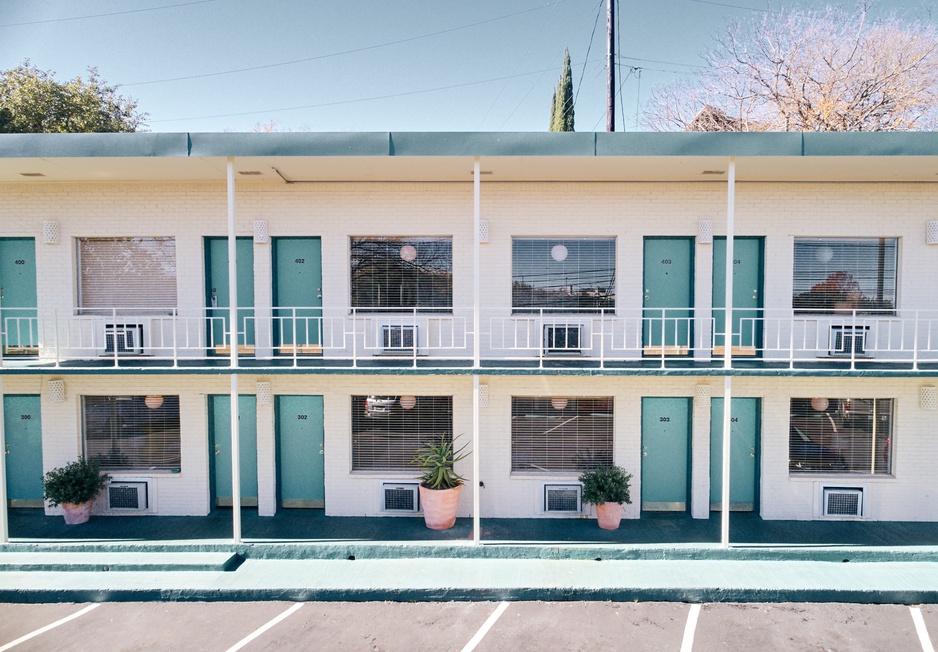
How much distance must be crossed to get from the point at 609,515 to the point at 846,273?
5944mm

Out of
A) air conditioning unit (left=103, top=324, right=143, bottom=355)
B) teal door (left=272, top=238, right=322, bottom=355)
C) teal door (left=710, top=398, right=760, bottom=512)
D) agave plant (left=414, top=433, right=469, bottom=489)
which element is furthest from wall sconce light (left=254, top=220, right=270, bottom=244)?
teal door (left=710, top=398, right=760, bottom=512)

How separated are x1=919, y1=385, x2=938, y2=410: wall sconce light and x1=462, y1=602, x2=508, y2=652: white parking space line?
7.88 meters

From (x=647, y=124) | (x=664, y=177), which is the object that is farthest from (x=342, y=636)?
(x=647, y=124)

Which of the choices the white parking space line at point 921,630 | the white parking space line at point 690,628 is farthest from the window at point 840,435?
the white parking space line at point 690,628

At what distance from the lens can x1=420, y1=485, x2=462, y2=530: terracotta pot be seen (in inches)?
333

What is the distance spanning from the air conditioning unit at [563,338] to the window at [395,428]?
2009 mm

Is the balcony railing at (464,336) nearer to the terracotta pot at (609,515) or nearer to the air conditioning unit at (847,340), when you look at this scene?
the air conditioning unit at (847,340)

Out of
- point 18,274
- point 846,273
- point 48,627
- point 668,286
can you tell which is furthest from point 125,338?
point 846,273

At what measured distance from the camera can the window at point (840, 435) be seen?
9102mm

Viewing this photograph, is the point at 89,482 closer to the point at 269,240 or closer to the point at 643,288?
the point at 269,240

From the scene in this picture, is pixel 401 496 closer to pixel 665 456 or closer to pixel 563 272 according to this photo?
pixel 665 456

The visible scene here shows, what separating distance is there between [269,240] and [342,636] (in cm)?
636

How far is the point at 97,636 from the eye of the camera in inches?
241

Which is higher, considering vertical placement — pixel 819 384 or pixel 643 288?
pixel 643 288
